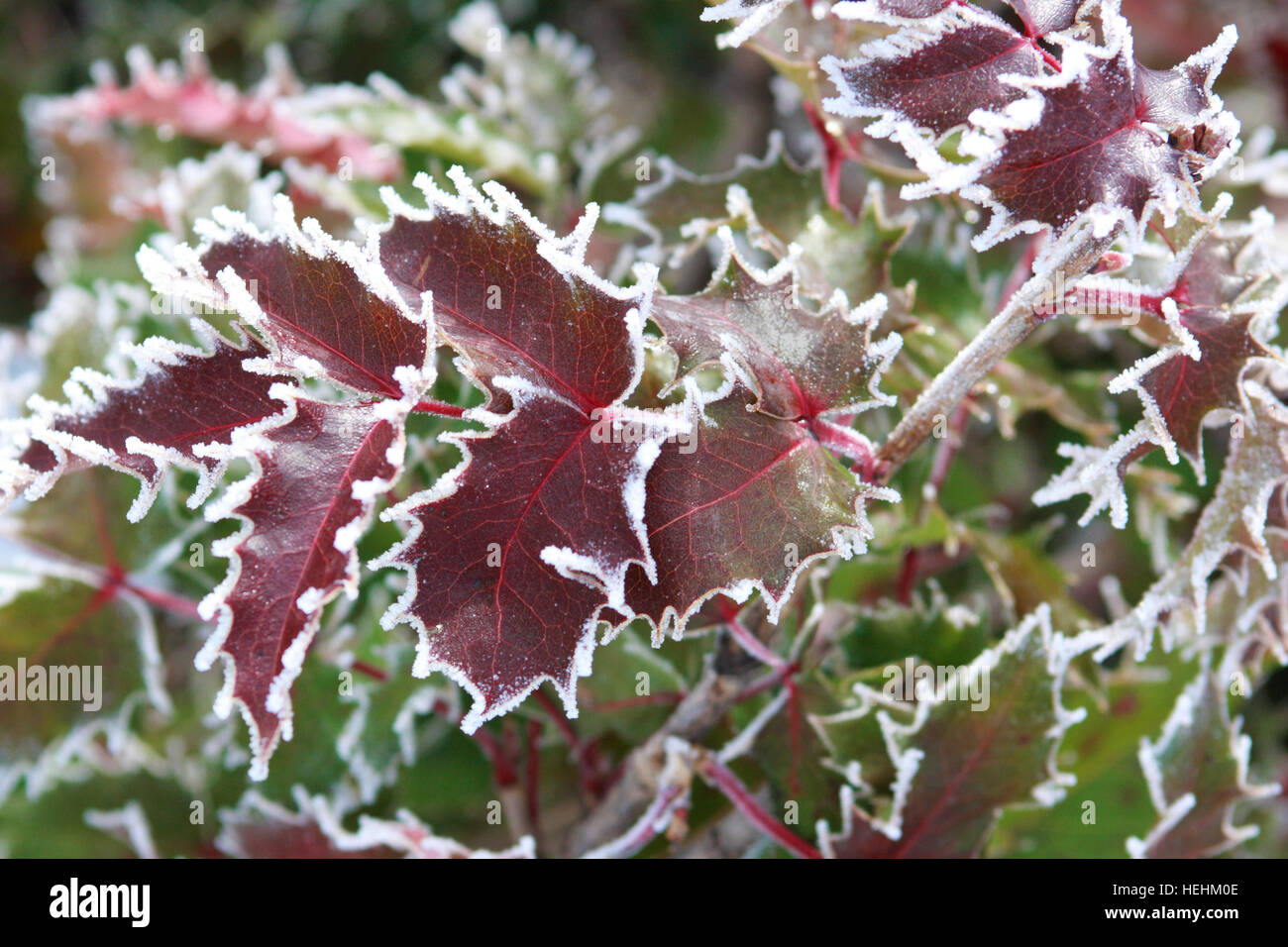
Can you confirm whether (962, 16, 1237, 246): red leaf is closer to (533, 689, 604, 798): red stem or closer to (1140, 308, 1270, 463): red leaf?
(1140, 308, 1270, 463): red leaf

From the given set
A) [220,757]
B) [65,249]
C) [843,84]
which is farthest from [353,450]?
[65,249]

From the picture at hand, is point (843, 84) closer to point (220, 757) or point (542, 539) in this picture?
point (542, 539)

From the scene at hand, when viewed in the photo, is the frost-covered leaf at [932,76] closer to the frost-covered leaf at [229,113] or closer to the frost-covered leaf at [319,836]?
the frost-covered leaf at [319,836]

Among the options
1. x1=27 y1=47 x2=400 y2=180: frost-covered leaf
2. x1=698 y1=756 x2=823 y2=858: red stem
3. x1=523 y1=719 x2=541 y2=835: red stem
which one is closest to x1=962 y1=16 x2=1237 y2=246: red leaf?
x1=698 y1=756 x2=823 y2=858: red stem

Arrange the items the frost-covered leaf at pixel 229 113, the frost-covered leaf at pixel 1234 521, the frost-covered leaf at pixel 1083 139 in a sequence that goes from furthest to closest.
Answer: the frost-covered leaf at pixel 229 113 < the frost-covered leaf at pixel 1234 521 < the frost-covered leaf at pixel 1083 139

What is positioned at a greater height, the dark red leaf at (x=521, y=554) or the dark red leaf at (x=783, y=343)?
the dark red leaf at (x=783, y=343)

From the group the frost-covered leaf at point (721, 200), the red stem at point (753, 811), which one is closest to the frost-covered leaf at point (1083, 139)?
the frost-covered leaf at point (721, 200)

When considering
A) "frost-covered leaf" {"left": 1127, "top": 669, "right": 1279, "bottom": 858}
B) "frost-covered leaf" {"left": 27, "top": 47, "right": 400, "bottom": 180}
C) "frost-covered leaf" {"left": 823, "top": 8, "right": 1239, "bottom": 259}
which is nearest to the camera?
"frost-covered leaf" {"left": 823, "top": 8, "right": 1239, "bottom": 259}

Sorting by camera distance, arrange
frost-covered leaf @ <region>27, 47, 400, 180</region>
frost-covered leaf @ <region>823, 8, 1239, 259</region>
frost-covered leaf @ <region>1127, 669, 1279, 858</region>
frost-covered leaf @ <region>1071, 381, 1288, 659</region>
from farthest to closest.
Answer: frost-covered leaf @ <region>27, 47, 400, 180</region>, frost-covered leaf @ <region>1127, 669, 1279, 858</region>, frost-covered leaf @ <region>1071, 381, 1288, 659</region>, frost-covered leaf @ <region>823, 8, 1239, 259</region>
